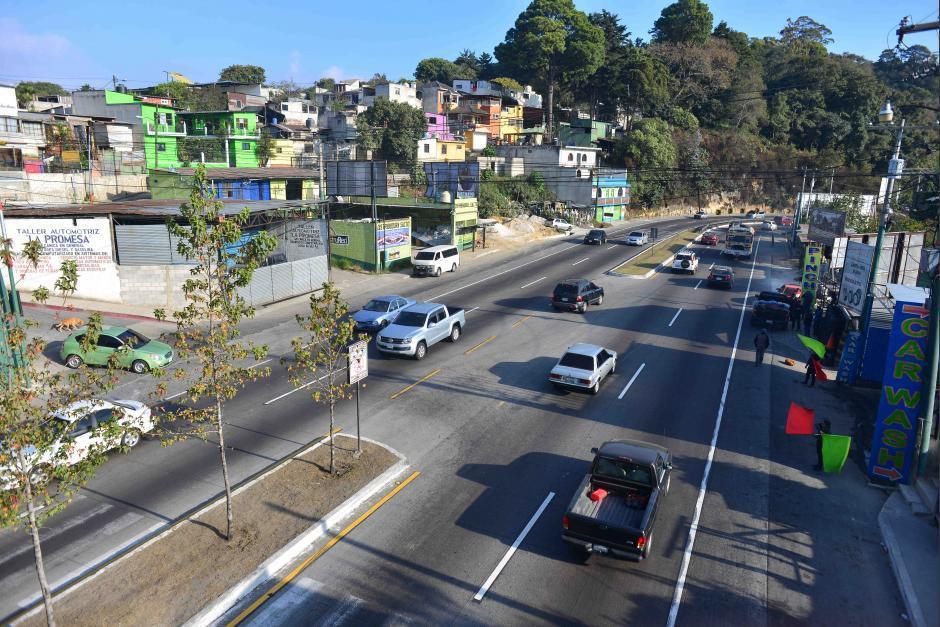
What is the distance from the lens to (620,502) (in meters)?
11.6

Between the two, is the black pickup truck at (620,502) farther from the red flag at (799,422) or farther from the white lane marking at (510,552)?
the red flag at (799,422)

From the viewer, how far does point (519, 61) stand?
360 ft

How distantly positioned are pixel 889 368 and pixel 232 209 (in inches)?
1176

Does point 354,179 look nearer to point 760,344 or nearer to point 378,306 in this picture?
point 378,306

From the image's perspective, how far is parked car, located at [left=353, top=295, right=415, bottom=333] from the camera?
81.8ft

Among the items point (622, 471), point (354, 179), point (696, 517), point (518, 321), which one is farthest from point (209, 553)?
point (354, 179)

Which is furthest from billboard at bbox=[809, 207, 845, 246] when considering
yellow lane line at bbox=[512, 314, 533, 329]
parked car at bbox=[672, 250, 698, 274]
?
yellow lane line at bbox=[512, 314, 533, 329]

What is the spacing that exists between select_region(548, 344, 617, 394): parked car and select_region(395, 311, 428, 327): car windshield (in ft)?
19.1

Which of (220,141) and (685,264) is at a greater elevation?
(220,141)

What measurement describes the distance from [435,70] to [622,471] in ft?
502

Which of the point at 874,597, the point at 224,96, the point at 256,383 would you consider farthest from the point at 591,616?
the point at 224,96

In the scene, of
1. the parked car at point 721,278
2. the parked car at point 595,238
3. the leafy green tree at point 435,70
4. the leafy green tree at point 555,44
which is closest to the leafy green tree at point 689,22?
the leafy green tree at point 555,44

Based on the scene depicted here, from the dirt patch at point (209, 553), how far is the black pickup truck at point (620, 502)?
481 cm

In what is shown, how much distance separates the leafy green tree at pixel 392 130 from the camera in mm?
74750
